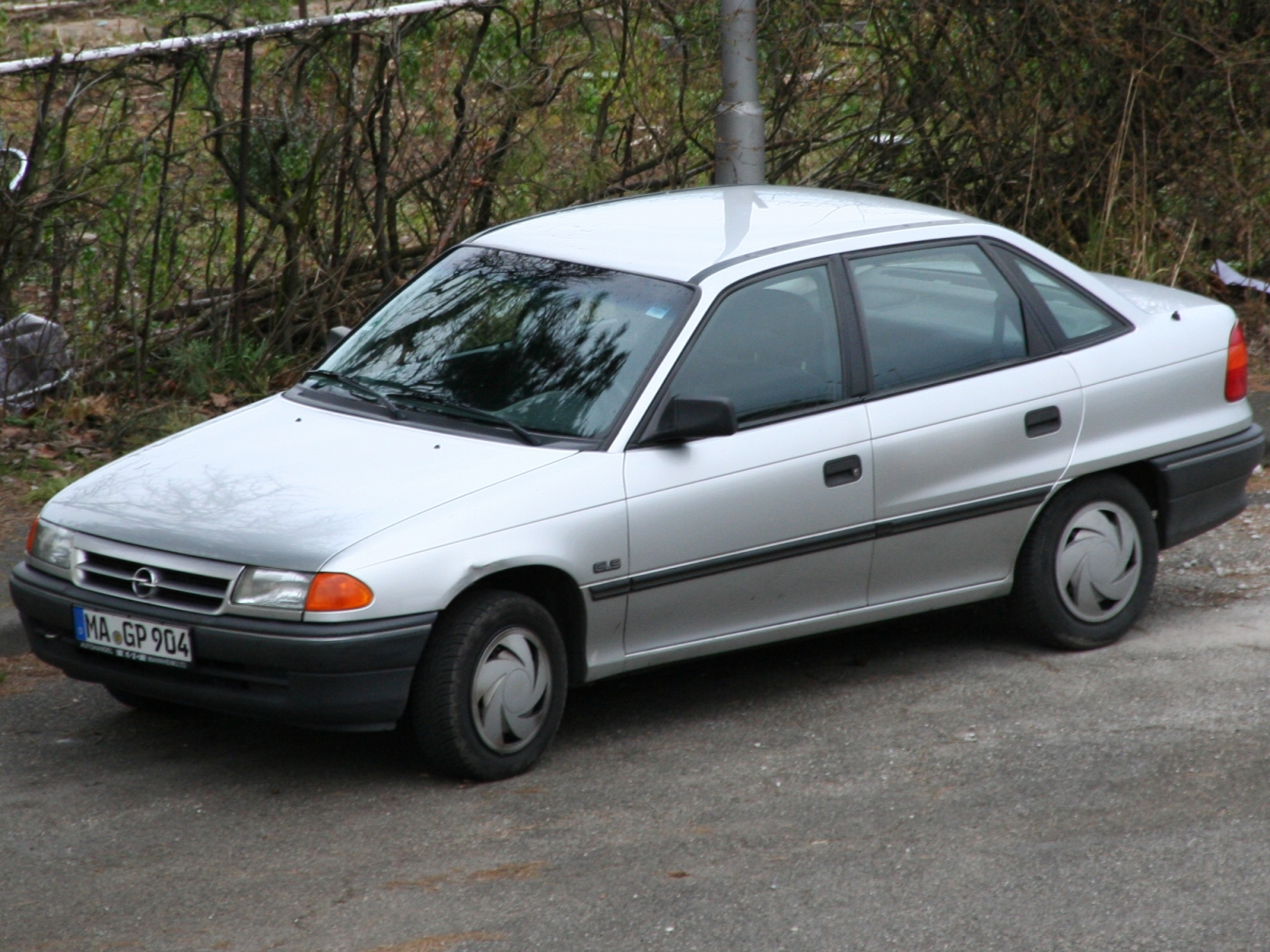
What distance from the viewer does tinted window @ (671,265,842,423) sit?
546 centimetres

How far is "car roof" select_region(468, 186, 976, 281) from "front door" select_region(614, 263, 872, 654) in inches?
8.1

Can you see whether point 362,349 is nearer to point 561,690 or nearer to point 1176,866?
point 561,690

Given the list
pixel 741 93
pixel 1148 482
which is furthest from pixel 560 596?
pixel 741 93

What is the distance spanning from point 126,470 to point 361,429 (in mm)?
737

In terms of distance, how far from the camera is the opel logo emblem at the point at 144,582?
16.2 ft

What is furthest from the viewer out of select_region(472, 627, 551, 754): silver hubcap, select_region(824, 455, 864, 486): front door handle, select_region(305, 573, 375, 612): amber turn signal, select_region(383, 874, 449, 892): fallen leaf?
select_region(824, 455, 864, 486): front door handle

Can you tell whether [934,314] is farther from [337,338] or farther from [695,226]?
[337,338]

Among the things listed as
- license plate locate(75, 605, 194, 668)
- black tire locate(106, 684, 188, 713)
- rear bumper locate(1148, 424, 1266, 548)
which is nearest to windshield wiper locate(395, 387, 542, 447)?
license plate locate(75, 605, 194, 668)

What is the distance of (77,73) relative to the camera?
317 inches

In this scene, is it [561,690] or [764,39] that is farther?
[764,39]

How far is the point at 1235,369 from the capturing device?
257 inches

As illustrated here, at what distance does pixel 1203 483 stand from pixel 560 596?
257 centimetres

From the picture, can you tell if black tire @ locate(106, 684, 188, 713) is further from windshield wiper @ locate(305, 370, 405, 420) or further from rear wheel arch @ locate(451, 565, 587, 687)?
rear wheel arch @ locate(451, 565, 587, 687)

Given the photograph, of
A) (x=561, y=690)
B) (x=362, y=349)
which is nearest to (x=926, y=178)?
(x=362, y=349)
